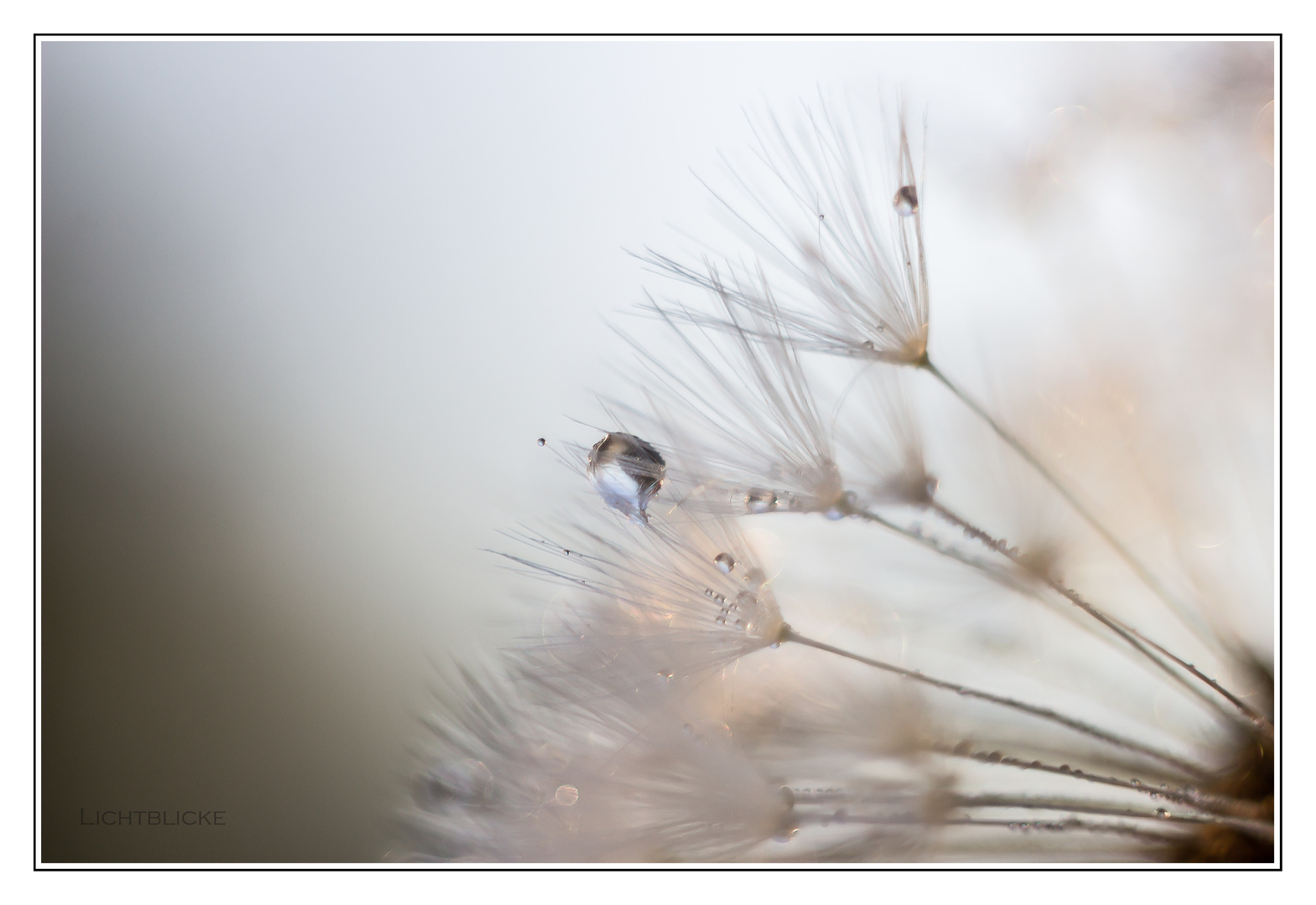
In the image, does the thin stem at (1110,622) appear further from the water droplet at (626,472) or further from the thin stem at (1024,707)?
the water droplet at (626,472)

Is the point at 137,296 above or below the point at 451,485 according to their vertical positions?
above

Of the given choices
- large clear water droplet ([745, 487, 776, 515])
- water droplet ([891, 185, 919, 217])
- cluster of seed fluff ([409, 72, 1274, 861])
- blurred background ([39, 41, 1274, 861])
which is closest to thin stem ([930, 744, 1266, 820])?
cluster of seed fluff ([409, 72, 1274, 861])

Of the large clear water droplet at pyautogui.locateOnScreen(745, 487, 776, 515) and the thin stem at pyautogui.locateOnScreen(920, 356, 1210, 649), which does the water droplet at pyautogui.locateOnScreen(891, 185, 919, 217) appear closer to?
the thin stem at pyautogui.locateOnScreen(920, 356, 1210, 649)

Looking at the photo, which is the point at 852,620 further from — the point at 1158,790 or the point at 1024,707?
the point at 1158,790

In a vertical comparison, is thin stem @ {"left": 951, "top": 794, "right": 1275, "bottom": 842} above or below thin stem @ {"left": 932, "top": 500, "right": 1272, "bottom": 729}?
below
